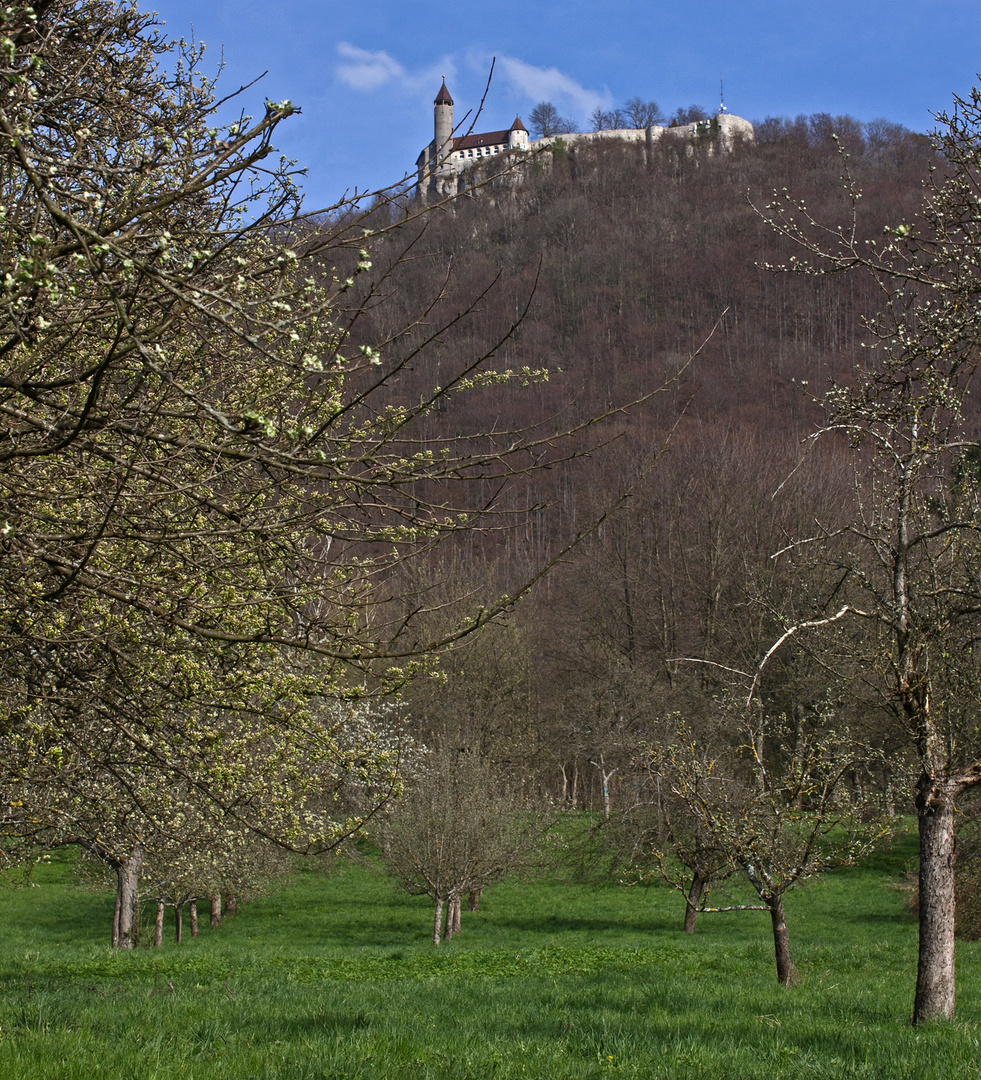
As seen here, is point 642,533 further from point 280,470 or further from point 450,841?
point 280,470

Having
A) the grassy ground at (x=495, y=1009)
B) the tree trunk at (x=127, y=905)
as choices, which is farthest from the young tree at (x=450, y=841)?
the tree trunk at (x=127, y=905)

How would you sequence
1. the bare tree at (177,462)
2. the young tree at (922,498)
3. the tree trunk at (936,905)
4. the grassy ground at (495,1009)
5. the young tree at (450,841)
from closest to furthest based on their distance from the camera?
the bare tree at (177,462) → the grassy ground at (495,1009) → the young tree at (922,498) → the tree trunk at (936,905) → the young tree at (450,841)

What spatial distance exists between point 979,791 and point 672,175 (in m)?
117

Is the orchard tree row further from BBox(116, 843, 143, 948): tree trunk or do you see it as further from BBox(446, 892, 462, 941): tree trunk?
BBox(446, 892, 462, 941): tree trunk

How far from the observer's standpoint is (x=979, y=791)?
21234 millimetres

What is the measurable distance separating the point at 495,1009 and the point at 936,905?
409cm

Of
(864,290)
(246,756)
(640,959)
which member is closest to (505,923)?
(640,959)

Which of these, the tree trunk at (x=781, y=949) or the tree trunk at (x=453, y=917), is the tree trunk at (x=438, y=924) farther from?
the tree trunk at (x=781, y=949)

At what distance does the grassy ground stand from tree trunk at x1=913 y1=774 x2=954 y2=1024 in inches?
16.0

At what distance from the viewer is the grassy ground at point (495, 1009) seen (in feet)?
18.0

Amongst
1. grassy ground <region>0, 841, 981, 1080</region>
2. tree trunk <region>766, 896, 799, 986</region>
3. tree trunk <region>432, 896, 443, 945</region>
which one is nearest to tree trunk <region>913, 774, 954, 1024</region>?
grassy ground <region>0, 841, 981, 1080</region>

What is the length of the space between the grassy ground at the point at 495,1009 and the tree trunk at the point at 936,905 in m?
0.41

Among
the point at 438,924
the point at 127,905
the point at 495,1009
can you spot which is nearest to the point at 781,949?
the point at 495,1009

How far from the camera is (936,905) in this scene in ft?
24.3
